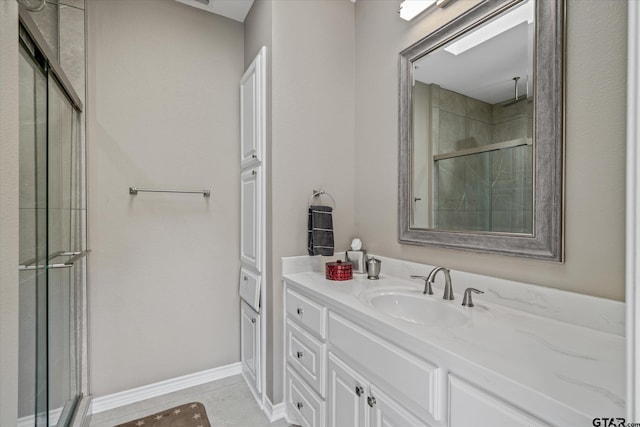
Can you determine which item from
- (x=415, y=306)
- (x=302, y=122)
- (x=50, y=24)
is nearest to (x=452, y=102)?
(x=302, y=122)

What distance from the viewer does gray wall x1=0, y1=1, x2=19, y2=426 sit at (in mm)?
836

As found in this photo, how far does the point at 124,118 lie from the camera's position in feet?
6.35

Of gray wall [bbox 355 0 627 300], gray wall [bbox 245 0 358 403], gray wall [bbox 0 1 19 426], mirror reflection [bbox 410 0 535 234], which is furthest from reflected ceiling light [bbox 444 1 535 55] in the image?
gray wall [bbox 0 1 19 426]

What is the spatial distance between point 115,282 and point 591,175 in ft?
7.98

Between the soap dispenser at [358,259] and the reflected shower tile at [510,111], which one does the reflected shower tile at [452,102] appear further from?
the soap dispenser at [358,259]

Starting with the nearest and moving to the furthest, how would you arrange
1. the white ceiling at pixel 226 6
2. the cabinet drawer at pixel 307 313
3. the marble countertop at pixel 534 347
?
the marble countertop at pixel 534 347 < the cabinet drawer at pixel 307 313 < the white ceiling at pixel 226 6

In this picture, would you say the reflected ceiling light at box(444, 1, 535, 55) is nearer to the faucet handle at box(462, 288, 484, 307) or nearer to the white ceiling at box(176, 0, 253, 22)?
the faucet handle at box(462, 288, 484, 307)

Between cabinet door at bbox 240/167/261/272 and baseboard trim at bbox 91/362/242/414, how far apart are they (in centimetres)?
83

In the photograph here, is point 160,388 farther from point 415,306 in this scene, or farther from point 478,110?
point 478,110

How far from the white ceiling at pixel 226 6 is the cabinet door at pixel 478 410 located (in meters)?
2.43

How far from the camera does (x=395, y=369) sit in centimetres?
99

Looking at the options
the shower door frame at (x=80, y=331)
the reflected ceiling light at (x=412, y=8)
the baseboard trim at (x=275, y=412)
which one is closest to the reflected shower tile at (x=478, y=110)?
the reflected ceiling light at (x=412, y=8)

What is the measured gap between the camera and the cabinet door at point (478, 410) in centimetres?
68

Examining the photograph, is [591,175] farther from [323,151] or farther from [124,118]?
[124,118]
